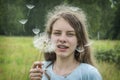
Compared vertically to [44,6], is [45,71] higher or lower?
lower

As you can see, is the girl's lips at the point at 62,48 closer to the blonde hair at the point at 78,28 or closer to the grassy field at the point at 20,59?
the blonde hair at the point at 78,28

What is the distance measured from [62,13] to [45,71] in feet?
0.58

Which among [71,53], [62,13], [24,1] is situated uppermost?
[24,1]

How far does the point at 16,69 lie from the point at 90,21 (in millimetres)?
498

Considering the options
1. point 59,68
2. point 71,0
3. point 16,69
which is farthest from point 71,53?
point 16,69

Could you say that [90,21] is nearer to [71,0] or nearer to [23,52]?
[71,0]

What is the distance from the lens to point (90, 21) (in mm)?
1965

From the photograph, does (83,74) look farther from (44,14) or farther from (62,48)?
(44,14)

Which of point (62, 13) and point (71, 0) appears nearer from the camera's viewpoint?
point (62, 13)

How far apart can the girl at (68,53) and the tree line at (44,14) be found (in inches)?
34.7

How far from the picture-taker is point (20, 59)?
6.73 ft

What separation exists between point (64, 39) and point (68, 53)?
4cm

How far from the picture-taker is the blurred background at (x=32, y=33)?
6.53 ft

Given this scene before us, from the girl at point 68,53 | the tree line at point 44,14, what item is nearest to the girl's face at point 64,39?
the girl at point 68,53
